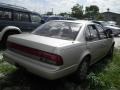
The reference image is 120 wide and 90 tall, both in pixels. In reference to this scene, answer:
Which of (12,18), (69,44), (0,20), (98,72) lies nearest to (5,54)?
(69,44)

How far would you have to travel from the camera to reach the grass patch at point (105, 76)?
4453mm

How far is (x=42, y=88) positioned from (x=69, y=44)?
1226 millimetres

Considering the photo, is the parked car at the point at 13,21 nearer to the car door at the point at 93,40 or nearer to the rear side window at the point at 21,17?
the rear side window at the point at 21,17

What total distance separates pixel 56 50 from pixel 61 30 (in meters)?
1.20

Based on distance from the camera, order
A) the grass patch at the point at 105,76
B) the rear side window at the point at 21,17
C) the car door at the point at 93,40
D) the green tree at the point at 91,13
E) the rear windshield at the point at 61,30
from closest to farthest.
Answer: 1. the rear windshield at the point at 61,30
2. the grass patch at the point at 105,76
3. the car door at the point at 93,40
4. the rear side window at the point at 21,17
5. the green tree at the point at 91,13

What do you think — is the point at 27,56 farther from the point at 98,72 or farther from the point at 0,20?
the point at 0,20

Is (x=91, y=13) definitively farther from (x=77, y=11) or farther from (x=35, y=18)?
(x=35, y=18)

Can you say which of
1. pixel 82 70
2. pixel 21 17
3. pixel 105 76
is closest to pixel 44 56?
pixel 82 70

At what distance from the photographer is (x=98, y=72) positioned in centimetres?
539

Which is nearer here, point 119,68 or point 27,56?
point 27,56

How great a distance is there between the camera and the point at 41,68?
11.1 feet

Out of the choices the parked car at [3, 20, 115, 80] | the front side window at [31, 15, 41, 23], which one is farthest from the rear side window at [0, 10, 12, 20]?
the parked car at [3, 20, 115, 80]

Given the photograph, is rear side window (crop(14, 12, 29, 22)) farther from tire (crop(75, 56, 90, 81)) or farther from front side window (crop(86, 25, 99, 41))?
tire (crop(75, 56, 90, 81))

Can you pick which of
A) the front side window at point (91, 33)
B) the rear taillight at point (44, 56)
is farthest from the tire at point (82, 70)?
the rear taillight at point (44, 56)
